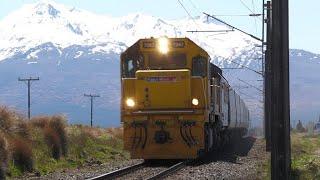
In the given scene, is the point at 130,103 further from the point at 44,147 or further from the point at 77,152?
the point at 77,152

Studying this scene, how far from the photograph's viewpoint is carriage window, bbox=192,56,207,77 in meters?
21.2

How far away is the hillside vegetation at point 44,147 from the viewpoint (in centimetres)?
1981

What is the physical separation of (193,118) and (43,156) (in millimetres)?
5990

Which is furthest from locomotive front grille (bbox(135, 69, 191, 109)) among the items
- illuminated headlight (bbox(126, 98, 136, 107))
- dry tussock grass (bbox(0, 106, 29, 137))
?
dry tussock grass (bbox(0, 106, 29, 137))

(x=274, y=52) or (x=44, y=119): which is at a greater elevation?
(x=274, y=52)

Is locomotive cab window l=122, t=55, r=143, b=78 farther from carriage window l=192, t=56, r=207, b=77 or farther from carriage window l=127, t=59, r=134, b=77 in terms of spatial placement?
carriage window l=192, t=56, r=207, b=77

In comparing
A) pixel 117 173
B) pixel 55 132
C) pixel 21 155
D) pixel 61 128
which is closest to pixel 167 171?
pixel 117 173

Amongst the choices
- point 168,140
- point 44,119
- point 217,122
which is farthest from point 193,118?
point 44,119

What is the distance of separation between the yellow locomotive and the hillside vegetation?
3.32 metres

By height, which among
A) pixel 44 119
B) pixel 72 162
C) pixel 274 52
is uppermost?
pixel 274 52

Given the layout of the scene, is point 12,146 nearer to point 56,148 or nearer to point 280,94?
point 56,148

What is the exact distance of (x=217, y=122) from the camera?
25.1 meters

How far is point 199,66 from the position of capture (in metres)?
21.3

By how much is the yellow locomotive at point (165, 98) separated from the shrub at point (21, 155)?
3.13 metres
